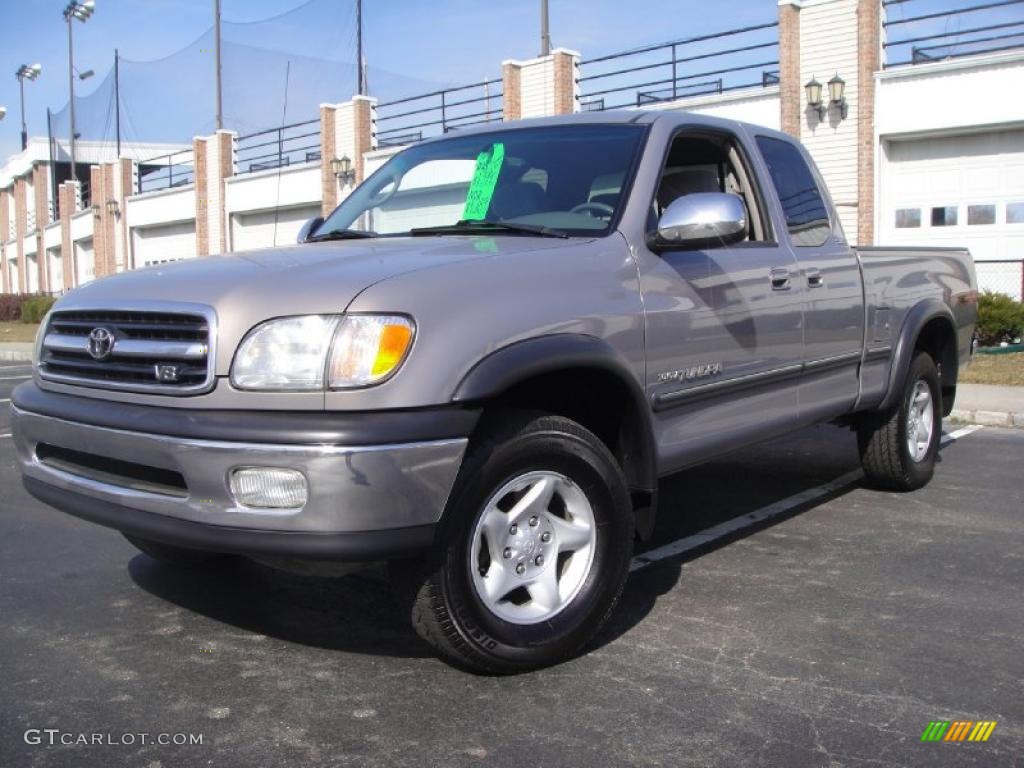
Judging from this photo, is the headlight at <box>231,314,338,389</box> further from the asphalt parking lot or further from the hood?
the asphalt parking lot

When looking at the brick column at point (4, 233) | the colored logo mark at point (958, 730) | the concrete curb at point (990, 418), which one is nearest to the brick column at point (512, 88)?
the concrete curb at point (990, 418)

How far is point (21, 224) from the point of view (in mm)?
65438

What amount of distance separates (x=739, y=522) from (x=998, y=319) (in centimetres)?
1161

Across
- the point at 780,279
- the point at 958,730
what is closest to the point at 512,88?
the point at 780,279

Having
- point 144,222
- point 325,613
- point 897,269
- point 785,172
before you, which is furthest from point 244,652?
point 144,222

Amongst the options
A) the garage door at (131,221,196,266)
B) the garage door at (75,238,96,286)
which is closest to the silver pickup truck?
the garage door at (131,221,196,266)

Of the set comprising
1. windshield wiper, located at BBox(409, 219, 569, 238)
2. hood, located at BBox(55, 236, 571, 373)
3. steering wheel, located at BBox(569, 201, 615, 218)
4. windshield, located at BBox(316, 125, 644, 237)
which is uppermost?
windshield, located at BBox(316, 125, 644, 237)

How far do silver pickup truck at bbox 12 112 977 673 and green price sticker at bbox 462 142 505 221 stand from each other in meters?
0.01

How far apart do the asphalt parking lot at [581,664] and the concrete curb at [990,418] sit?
453 cm

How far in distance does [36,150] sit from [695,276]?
63368mm

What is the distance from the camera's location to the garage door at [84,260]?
4984 centimetres

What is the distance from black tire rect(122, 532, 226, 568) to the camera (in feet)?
14.8

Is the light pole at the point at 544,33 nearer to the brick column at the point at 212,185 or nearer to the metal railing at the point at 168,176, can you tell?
the brick column at the point at 212,185

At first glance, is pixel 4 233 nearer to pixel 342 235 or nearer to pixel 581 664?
pixel 342 235
